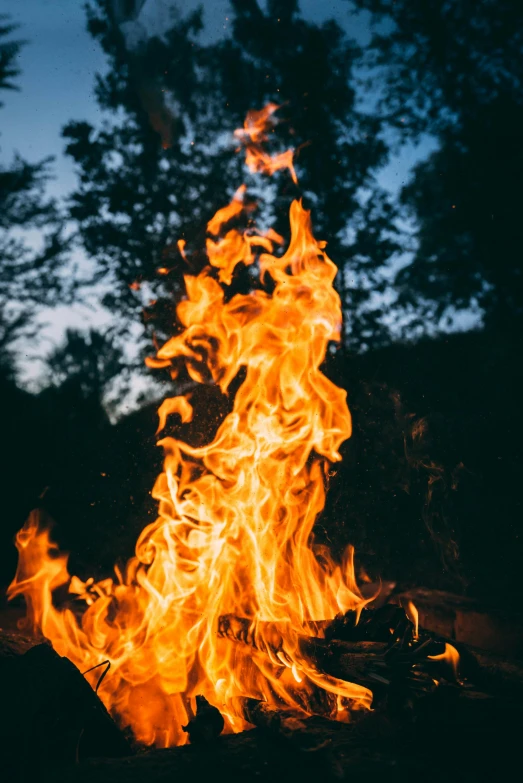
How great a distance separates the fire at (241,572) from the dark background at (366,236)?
1428 mm

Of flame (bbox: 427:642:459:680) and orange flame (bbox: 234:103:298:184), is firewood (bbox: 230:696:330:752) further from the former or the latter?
orange flame (bbox: 234:103:298:184)

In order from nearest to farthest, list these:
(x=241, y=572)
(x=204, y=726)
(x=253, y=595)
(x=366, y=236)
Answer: (x=204, y=726), (x=253, y=595), (x=241, y=572), (x=366, y=236)

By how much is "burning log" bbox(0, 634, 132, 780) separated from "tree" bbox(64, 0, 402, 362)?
5.07 meters

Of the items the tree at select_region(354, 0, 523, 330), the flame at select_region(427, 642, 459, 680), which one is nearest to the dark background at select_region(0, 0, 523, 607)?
the tree at select_region(354, 0, 523, 330)

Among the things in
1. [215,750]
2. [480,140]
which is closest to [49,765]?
[215,750]

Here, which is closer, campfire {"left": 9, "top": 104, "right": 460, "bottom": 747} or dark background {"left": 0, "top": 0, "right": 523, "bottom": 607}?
campfire {"left": 9, "top": 104, "right": 460, "bottom": 747}

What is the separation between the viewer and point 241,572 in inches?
154

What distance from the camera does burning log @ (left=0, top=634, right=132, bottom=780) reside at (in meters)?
2.41

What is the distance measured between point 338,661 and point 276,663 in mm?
465

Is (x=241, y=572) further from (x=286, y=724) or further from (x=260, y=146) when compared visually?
(x=260, y=146)

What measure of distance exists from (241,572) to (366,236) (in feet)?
15.9

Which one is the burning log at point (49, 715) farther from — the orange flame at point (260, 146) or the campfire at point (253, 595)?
the orange flame at point (260, 146)

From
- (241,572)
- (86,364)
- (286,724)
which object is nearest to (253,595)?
(241,572)

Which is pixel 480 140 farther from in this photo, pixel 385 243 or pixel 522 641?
pixel 522 641
